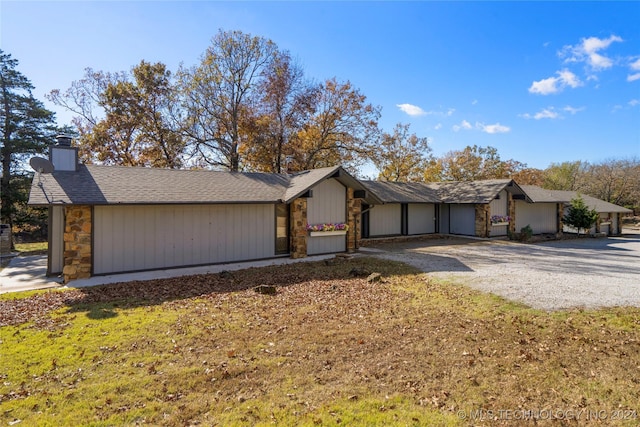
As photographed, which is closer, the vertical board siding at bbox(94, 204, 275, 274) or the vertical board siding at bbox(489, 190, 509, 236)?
the vertical board siding at bbox(94, 204, 275, 274)

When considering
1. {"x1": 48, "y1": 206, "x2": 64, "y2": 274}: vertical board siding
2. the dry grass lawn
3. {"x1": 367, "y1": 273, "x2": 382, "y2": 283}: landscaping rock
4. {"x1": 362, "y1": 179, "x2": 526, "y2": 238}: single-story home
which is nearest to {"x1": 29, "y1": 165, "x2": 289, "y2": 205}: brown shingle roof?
{"x1": 48, "y1": 206, "x2": 64, "y2": 274}: vertical board siding

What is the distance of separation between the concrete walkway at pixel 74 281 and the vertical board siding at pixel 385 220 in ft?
23.8

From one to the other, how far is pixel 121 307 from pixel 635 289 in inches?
465

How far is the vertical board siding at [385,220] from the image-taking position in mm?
19531

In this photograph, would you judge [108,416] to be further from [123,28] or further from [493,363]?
[123,28]

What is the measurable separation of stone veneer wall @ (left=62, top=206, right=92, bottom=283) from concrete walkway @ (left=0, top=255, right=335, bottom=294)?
0.96 feet

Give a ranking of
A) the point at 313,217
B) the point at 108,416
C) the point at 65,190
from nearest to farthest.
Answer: the point at 108,416
the point at 65,190
the point at 313,217

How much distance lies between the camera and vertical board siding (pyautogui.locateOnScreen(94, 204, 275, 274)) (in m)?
9.91

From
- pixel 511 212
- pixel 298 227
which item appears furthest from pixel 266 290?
pixel 511 212

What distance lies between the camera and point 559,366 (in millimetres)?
4543

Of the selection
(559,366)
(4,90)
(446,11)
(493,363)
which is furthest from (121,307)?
(4,90)

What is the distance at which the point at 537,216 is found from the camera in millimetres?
24078

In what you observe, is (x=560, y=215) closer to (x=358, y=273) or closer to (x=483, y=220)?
(x=483, y=220)

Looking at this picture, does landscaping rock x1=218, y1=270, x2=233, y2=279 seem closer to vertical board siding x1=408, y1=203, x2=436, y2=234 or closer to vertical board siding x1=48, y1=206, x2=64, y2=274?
vertical board siding x1=48, y1=206, x2=64, y2=274
